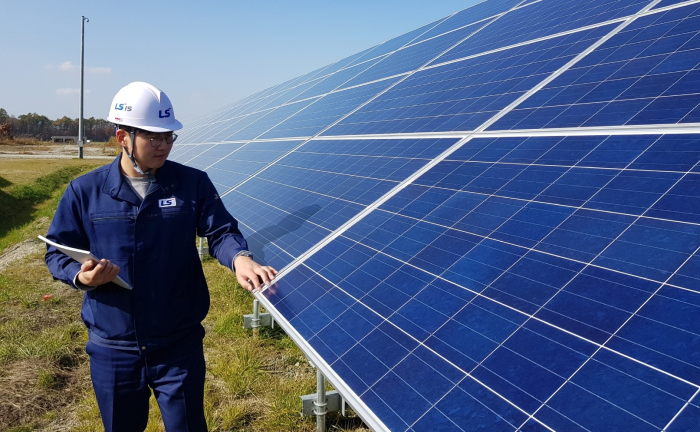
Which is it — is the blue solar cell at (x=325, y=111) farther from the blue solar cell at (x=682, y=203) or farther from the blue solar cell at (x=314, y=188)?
the blue solar cell at (x=682, y=203)

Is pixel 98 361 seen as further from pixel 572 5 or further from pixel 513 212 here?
pixel 572 5

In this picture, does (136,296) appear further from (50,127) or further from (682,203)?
(50,127)

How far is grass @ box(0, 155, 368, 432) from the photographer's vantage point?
5.57 meters

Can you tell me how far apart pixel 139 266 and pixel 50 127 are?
134834 mm

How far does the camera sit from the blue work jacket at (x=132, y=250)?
371cm

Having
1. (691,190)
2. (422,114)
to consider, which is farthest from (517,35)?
(691,190)

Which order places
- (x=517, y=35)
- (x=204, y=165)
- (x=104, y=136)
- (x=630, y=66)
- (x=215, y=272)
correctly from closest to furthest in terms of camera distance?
1. (x=630, y=66)
2. (x=517, y=35)
3. (x=215, y=272)
4. (x=204, y=165)
5. (x=104, y=136)

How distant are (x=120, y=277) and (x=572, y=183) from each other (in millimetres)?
3173

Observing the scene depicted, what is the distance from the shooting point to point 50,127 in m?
121

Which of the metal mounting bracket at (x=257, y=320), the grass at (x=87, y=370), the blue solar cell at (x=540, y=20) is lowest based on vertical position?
the grass at (x=87, y=370)

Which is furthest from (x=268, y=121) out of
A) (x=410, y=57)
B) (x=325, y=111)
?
(x=410, y=57)

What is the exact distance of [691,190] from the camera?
3.20m

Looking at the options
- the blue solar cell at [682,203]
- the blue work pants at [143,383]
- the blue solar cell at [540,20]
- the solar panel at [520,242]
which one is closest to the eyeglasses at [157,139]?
the blue work pants at [143,383]

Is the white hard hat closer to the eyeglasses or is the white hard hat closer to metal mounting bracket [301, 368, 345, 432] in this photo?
the eyeglasses
